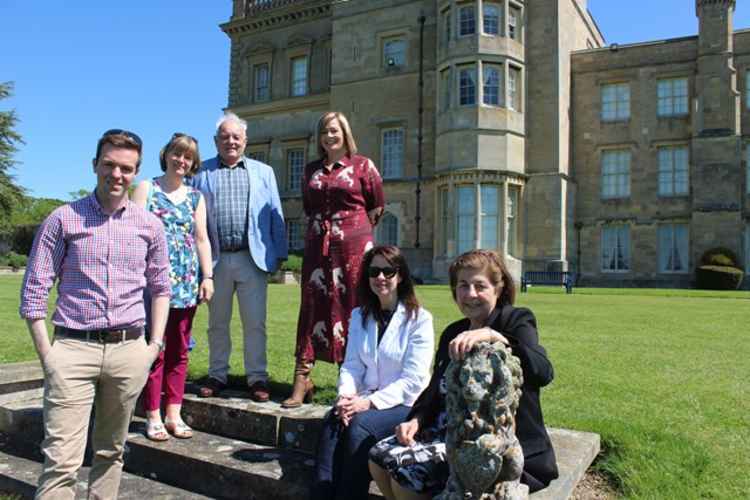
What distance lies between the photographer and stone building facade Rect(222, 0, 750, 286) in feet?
78.1

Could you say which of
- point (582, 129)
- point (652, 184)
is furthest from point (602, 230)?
point (582, 129)

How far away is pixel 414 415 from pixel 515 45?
77.8ft

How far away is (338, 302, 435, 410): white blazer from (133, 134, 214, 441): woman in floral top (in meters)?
1.15

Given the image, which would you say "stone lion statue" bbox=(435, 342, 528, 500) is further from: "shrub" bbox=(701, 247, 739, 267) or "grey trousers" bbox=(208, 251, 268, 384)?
"shrub" bbox=(701, 247, 739, 267)

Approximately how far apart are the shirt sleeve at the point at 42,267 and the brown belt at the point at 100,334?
0.38ft

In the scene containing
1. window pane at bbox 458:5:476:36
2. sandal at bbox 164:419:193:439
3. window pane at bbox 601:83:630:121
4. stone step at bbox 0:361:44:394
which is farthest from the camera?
window pane at bbox 601:83:630:121

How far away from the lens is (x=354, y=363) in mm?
3465

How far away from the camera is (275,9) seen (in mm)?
32438

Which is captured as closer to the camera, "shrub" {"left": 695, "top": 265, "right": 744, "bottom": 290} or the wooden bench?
"shrub" {"left": 695, "top": 265, "right": 744, "bottom": 290}

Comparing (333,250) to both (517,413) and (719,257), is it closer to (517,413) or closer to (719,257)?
(517,413)

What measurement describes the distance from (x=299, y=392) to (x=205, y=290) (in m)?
0.94

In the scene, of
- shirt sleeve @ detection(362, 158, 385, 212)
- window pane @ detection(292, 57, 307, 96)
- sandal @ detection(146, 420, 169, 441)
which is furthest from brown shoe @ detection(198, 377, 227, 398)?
window pane @ detection(292, 57, 307, 96)

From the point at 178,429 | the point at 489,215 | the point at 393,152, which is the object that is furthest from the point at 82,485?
the point at 393,152

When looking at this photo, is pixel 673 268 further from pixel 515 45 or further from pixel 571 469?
pixel 571 469
